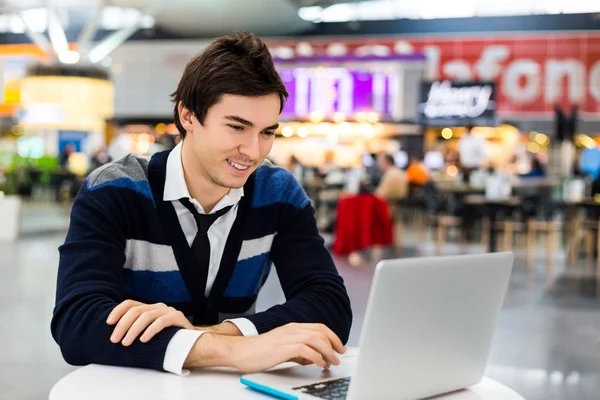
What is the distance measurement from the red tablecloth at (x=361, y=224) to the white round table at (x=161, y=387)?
835cm

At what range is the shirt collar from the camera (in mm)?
1601

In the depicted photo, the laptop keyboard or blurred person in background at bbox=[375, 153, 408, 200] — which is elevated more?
the laptop keyboard

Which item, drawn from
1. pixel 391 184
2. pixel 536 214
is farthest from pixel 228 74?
pixel 391 184

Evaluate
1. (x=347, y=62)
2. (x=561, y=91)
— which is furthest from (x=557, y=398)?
(x=561, y=91)

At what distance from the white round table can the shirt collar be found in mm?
425

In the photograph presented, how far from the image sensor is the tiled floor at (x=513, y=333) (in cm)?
377

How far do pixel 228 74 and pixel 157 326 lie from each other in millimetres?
494

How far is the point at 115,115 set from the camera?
22.2 m

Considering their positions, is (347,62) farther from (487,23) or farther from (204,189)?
(204,189)

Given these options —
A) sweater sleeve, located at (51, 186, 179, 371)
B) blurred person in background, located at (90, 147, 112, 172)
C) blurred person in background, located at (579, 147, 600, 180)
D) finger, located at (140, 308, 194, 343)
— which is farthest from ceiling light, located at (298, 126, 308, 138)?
finger, located at (140, 308, 194, 343)

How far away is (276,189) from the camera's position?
179cm

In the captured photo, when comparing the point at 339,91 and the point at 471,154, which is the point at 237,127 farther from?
the point at 339,91

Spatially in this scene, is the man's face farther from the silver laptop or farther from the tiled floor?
the tiled floor

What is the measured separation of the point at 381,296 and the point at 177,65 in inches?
868
